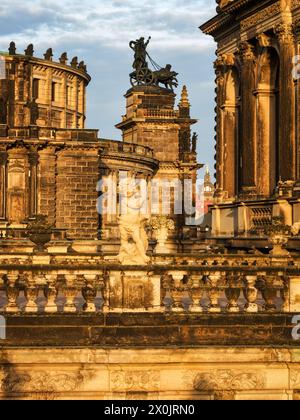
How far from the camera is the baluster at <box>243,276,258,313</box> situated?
569 inches

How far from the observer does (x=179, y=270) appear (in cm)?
1450

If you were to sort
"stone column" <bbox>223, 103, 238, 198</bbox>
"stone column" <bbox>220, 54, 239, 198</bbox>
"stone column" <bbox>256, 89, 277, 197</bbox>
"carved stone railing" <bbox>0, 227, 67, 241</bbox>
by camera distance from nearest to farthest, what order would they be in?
"stone column" <bbox>256, 89, 277, 197</bbox> → "stone column" <bbox>220, 54, 239, 198</bbox> → "stone column" <bbox>223, 103, 238, 198</bbox> → "carved stone railing" <bbox>0, 227, 67, 241</bbox>

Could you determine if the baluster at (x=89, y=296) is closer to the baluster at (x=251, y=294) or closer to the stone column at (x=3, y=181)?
the baluster at (x=251, y=294)

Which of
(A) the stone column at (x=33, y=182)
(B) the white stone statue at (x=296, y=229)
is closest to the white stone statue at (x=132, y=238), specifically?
(B) the white stone statue at (x=296, y=229)

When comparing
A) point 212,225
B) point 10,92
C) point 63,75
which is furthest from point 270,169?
point 63,75

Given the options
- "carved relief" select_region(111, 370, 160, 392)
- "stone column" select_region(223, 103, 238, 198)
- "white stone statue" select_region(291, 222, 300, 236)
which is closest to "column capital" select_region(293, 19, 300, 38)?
"white stone statue" select_region(291, 222, 300, 236)

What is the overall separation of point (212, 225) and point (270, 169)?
4.35 m

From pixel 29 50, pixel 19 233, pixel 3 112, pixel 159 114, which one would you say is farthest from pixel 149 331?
pixel 29 50

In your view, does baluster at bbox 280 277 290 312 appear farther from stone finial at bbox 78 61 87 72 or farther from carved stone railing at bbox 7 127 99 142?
stone finial at bbox 78 61 87 72

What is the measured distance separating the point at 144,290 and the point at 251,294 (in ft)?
4.59

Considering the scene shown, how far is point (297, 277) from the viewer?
14.6m

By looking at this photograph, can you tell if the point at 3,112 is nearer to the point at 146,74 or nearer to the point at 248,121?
the point at 146,74

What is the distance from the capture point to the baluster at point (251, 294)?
1446 cm

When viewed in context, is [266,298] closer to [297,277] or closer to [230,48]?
[297,277]
